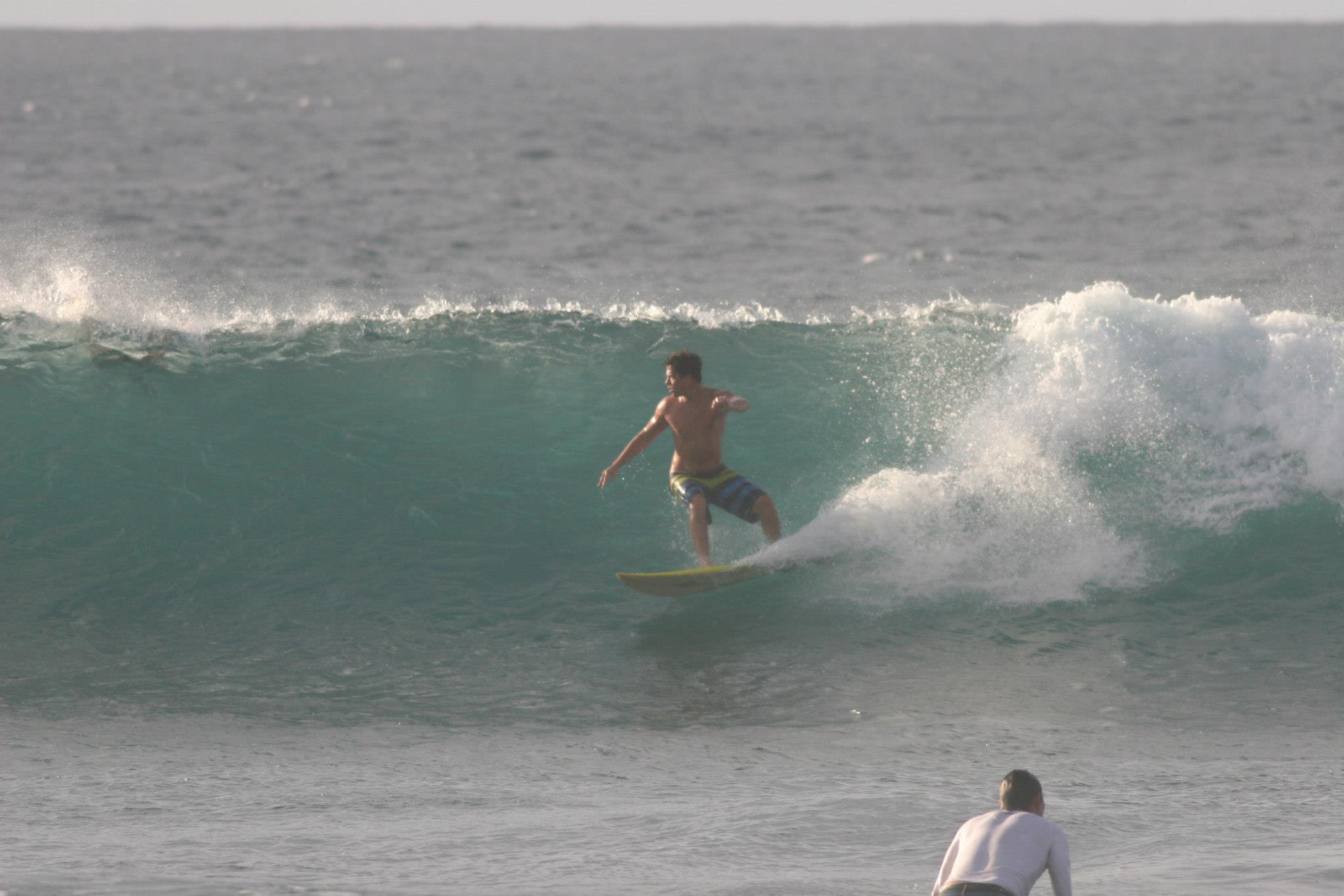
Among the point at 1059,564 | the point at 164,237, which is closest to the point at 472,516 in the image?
the point at 1059,564

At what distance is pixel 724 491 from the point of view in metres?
9.10

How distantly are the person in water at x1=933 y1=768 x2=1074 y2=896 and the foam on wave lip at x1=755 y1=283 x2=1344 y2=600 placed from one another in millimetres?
4513

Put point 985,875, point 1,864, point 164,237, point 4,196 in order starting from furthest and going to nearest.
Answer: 1. point 4,196
2. point 164,237
3. point 1,864
4. point 985,875

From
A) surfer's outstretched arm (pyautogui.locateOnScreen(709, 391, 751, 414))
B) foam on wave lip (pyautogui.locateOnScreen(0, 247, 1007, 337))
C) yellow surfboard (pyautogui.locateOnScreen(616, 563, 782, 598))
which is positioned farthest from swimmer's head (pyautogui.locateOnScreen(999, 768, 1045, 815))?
foam on wave lip (pyautogui.locateOnScreen(0, 247, 1007, 337))

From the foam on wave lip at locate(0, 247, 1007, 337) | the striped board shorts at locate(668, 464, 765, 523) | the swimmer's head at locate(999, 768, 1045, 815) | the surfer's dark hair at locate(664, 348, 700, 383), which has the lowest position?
the swimmer's head at locate(999, 768, 1045, 815)

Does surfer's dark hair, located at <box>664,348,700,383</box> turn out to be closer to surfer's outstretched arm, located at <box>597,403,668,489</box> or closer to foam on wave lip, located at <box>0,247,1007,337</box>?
surfer's outstretched arm, located at <box>597,403,668,489</box>

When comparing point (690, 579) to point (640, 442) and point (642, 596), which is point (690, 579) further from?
point (640, 442)

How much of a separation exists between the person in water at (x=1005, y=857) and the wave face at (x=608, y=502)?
304cm

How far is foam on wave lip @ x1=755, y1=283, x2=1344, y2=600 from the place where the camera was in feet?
31.3

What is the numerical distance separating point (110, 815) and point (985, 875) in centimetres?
381

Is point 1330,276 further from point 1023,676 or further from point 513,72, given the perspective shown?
point 513,72

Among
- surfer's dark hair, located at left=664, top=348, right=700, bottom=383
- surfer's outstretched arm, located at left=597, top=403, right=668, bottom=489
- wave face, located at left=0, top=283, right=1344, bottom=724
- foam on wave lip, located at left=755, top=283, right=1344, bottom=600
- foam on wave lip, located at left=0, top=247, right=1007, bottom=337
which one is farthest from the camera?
foam on wave lip, located at left=0, top=247, right=1007, bottom=337

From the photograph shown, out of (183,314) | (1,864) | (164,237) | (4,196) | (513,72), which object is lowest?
(1,864)

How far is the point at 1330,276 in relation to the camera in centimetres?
2184
